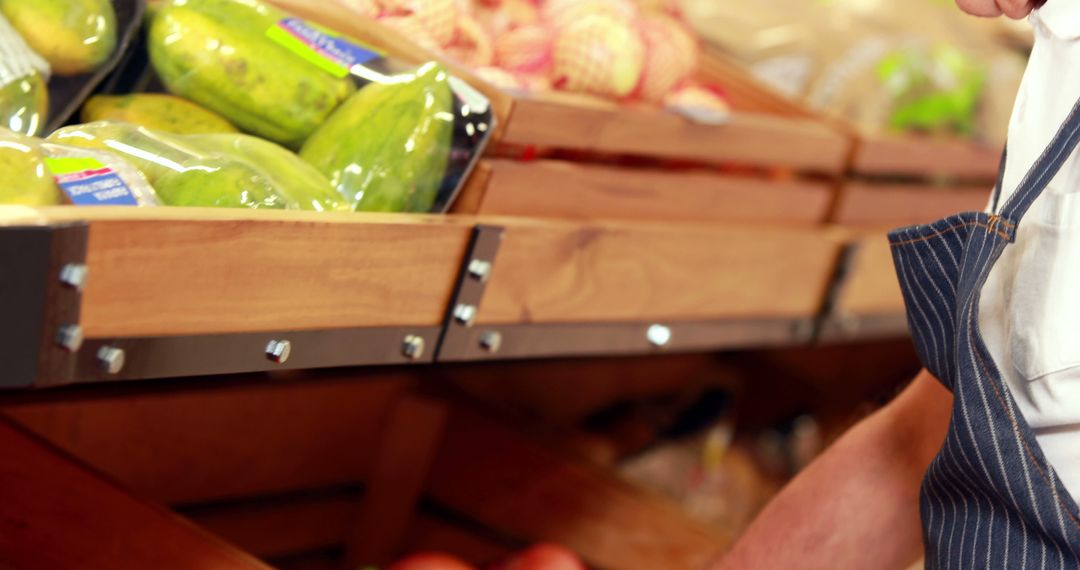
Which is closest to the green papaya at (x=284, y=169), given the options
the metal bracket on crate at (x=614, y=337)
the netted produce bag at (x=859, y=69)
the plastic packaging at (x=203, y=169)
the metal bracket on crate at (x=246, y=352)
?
the plastic packaging at (x=203, y=169)

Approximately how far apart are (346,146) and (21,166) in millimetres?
402

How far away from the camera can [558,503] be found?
1995 mm

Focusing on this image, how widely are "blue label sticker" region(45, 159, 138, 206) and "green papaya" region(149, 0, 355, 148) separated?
293mm

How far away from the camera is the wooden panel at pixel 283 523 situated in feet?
6.15

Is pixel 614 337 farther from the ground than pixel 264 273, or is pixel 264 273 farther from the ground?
pixel 264 273

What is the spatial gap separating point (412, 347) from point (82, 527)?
14.5 inches

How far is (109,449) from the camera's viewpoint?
5.65ft

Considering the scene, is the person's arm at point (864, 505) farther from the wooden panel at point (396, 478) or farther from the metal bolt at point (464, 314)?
the wooden panel at point (396, 478)

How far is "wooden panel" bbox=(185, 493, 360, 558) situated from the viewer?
1.88 m

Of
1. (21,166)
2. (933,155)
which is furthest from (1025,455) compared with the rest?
(933,155)

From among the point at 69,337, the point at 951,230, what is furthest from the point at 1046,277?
the point at 69,337

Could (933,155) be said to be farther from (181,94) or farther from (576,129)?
(181,94)

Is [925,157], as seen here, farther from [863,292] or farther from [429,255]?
[429,255]

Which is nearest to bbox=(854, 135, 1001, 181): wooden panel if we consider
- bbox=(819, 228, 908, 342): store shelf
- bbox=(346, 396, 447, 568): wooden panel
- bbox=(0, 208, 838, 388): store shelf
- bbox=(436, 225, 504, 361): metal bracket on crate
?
bbox=(819, 228, 908, 342): store shelf
